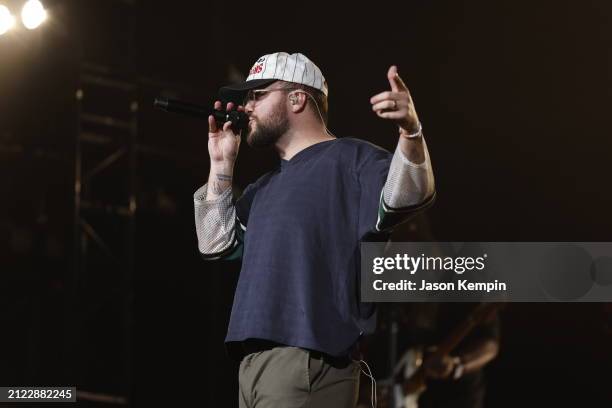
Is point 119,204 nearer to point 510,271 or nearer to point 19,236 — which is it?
point 19,236

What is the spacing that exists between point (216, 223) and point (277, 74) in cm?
40

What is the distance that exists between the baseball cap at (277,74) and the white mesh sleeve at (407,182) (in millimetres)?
521

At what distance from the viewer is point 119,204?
589 cm

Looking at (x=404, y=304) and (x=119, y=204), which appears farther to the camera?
(x=119, y=204)

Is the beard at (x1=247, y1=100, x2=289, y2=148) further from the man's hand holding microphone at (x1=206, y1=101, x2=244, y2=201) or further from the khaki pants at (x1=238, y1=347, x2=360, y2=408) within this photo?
the khaki pants at (x1=238, y1=347, x2=360, y2=408)

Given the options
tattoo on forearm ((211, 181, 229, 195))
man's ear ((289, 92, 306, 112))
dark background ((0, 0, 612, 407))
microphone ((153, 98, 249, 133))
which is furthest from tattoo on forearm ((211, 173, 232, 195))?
dark background ((0, 0, 612, 407))

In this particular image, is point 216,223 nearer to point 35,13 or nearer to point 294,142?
point 294,142

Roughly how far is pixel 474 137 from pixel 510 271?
33.6 inches

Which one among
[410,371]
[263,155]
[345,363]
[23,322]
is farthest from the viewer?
[263,155]

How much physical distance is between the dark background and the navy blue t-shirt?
321cm

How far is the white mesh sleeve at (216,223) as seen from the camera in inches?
97.8

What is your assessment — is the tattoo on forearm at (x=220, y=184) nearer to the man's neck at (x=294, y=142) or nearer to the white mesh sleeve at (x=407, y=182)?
the man's neck at (x=294, y=142)

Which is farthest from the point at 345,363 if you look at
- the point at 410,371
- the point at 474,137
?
the point at 474,137

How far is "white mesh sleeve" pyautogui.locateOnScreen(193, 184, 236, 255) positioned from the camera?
97.8 inches
